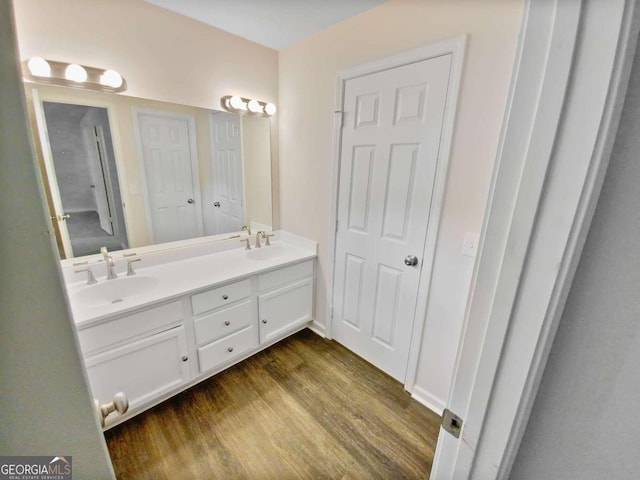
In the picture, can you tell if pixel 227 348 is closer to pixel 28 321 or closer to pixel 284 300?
pixel 284 300

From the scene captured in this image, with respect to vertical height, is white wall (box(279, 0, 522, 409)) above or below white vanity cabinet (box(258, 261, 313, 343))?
above

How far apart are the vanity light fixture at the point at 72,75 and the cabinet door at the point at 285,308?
162 centimetres

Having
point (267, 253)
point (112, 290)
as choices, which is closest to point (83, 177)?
point (112, 290)

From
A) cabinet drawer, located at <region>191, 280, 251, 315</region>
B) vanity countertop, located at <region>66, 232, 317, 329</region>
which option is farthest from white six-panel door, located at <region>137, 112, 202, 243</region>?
cabinet drawer, located at <region>191, 280, 251, 315</region>

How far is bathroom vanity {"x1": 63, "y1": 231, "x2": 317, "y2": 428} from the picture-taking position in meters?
1.36

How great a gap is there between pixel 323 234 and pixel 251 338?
988 mm

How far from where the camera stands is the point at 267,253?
7.70ft

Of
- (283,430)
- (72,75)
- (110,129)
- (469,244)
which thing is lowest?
(283,430)

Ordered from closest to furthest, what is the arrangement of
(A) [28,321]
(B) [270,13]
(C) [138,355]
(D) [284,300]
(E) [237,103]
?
(A) [28,321], (C) [138,355], (B) [270,13], (E) [237,103], (D) [284,300]

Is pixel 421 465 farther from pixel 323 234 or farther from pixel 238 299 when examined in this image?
pixel 323 234

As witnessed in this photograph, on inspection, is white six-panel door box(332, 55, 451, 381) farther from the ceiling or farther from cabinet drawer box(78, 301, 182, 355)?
cabinet drawer box(78, 301, 182, 355)

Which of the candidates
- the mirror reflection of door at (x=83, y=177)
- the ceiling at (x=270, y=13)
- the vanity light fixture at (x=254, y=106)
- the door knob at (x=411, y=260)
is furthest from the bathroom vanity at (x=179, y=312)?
the ceiling at (x=270, y=13)

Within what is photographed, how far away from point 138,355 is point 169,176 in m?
1.18

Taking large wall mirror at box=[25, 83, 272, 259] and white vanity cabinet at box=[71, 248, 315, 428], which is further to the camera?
large wall mirror at box=[25, 83, 272, 259]
